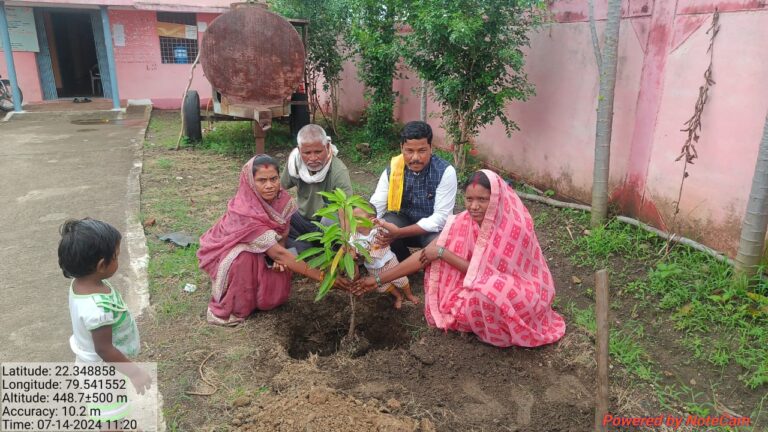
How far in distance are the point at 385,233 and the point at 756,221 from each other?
2.39m

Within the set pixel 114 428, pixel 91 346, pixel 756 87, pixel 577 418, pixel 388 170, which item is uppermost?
pixel 756 87

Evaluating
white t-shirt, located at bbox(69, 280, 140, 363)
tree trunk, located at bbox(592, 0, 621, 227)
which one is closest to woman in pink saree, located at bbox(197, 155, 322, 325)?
white t-shirt, located at bbox(69, 280, 140, 363)

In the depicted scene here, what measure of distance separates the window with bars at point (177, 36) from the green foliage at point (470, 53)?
29.6ft

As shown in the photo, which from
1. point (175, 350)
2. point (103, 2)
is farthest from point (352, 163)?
point (103, 2)

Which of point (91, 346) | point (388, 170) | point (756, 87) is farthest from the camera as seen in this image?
point (388, 170)

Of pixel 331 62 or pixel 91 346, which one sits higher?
pixel 331 62

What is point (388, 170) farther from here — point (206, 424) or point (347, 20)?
point (347, 20)

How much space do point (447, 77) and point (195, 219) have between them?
2.97m

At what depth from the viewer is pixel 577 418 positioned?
2.46 m

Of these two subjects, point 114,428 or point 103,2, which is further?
point 103,2

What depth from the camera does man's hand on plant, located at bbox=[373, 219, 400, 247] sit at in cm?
349

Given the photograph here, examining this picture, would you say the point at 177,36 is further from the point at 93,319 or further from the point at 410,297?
the point at 93,319

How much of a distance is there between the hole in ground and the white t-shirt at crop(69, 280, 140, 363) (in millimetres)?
1194

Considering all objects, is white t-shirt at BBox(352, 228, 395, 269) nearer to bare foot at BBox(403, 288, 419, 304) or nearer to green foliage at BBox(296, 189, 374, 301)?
bare foot at BBox(403, 288, 419, 304)
